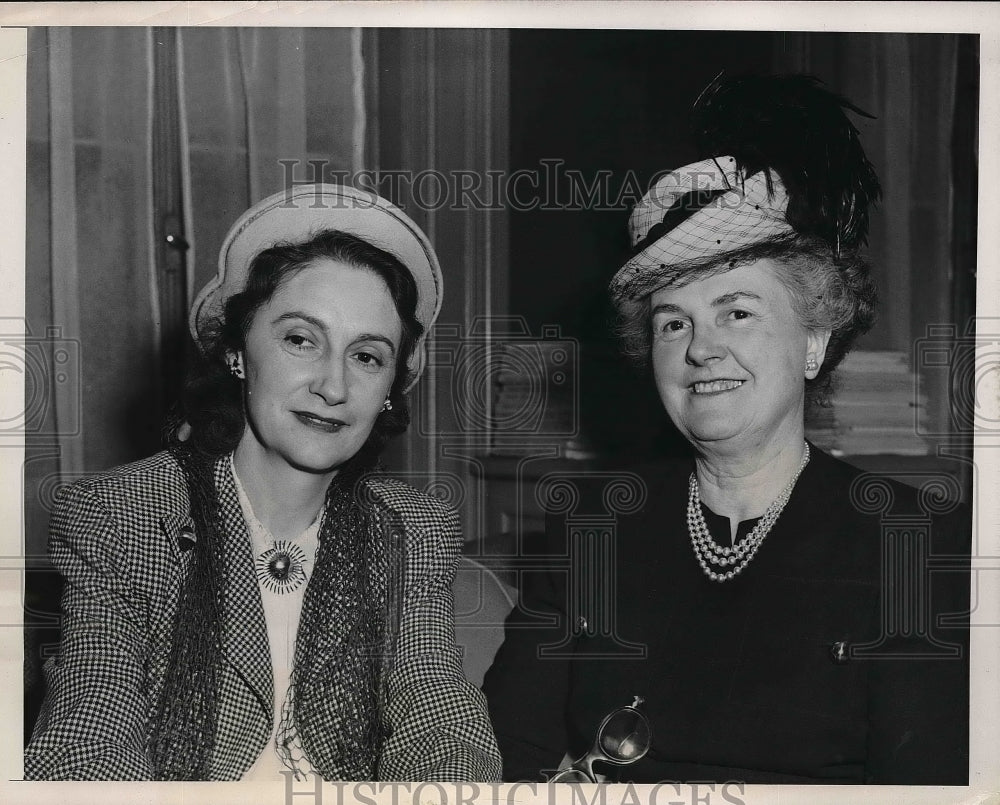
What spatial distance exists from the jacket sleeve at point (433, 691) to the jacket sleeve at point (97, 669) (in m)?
0.44

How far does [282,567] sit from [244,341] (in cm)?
41

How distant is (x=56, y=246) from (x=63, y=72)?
32 cm

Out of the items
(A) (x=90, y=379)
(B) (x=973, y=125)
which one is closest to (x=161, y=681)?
(A) (x=90, y=379)

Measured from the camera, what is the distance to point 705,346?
165cm

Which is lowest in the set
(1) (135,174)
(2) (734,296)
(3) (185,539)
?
(3) (185,539)

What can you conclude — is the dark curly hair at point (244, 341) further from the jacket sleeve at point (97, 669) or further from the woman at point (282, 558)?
the jacket sleeve at point (97, 669)

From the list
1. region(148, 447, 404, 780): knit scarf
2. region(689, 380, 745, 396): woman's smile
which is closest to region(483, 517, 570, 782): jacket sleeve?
region(148, 447, 404, 780): knit scarf

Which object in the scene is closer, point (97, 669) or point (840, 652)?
point (97, 669)

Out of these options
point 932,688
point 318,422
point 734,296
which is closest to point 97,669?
point 318,422

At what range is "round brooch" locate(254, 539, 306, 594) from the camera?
1.68 m

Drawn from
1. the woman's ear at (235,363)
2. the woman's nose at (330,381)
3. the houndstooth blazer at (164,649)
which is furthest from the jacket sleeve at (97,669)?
the woman's nose at (330,381)

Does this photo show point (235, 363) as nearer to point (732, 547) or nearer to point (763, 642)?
point (732, 547)

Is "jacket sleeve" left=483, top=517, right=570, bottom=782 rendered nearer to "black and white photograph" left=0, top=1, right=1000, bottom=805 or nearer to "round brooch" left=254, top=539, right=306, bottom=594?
"black and white photograph" left=0, top=1, right=1000, bottom=805

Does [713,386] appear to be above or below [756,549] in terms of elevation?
above
